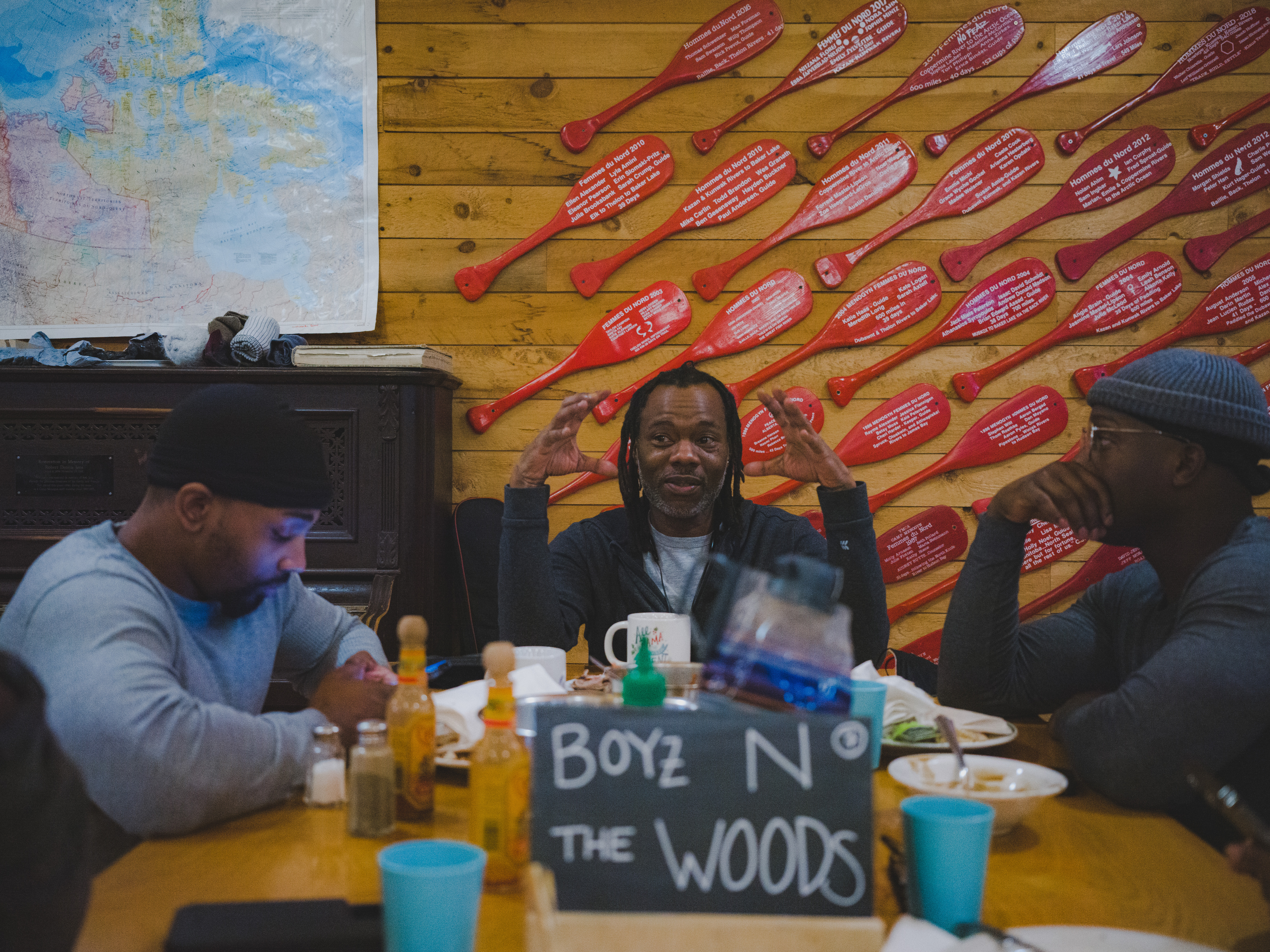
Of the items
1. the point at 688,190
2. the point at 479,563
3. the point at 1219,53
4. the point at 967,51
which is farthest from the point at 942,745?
the point at 1219,53

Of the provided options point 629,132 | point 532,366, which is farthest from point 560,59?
point 532,366

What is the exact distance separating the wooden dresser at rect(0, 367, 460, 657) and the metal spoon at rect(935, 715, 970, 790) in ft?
5.83

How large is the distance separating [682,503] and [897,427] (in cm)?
108

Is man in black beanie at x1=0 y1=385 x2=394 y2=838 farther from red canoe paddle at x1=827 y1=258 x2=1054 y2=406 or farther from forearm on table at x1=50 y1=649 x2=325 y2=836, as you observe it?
red canoe paddle at x1=827 y1=258 x2=1054 y2=406

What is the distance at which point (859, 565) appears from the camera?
77.2 inches

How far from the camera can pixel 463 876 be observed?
0.67 meters

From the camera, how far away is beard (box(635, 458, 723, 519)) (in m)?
2.20

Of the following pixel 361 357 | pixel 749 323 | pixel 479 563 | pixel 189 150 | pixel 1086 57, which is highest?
pixel 1086 57

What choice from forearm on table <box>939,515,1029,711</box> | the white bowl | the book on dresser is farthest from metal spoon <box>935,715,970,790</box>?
the book on dresser

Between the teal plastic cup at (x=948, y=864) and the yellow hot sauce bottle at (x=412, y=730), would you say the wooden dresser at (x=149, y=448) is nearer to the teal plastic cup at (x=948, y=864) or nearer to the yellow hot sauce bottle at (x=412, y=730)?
the yellow hot sauce bottle at (x=412, y=730)

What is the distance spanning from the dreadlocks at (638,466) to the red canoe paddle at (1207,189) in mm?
1315

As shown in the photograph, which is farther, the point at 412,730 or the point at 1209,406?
the point at 1209,406

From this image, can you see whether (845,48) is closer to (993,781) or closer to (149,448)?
(149,448)

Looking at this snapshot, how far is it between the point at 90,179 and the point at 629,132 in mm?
1668
